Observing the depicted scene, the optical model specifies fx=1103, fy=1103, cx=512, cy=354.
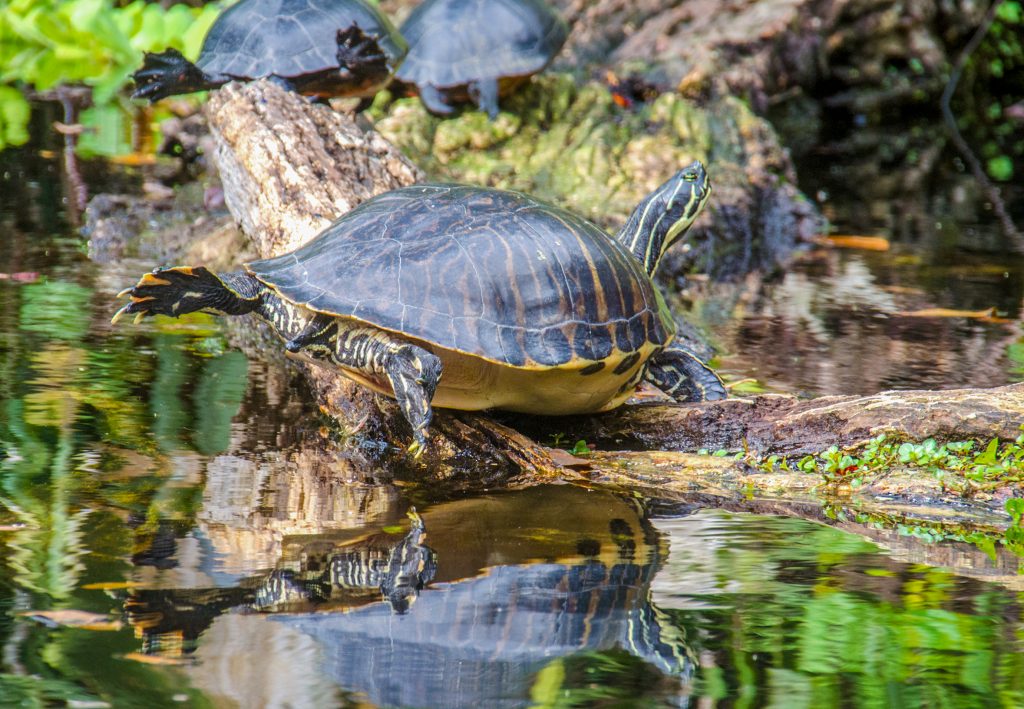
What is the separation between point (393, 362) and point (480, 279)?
1.27 ft

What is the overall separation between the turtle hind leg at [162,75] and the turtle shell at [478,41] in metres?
2.15

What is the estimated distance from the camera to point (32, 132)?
9.73 metres

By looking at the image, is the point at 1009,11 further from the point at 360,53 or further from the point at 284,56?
the point at 284,56

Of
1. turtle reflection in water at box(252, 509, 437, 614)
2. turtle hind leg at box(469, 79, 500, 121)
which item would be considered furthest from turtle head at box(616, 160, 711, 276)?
turtle hind leg at box(469, 79, 500, 121)

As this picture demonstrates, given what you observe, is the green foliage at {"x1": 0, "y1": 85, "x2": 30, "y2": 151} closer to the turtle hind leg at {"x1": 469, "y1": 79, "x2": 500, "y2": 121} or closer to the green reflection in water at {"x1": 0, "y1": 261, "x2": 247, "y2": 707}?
the turtle hind leg at {"x1": 469, "y1": 79, "x2": 500, "y2": 121}

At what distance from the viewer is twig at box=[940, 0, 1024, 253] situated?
8.46 meters

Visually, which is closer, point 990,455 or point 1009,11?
point 990,455

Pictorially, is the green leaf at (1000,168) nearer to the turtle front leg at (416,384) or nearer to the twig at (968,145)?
the twig at (968,145)

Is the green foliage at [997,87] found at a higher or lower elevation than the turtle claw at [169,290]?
higher

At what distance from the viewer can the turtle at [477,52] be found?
802 centimetres

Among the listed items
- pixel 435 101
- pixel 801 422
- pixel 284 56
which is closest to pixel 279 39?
pixel 284 56

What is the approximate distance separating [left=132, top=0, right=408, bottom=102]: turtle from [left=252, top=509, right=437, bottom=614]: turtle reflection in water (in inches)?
166

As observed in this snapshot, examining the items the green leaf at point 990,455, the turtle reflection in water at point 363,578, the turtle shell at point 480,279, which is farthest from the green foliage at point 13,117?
the green leaf at point 990,455

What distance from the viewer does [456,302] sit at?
3379mm
